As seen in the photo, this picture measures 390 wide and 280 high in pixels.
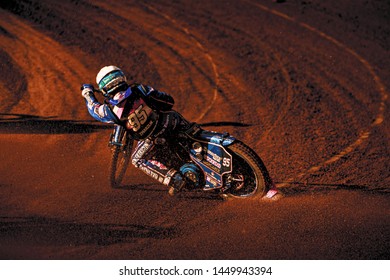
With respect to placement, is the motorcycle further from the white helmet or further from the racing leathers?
the white helmet

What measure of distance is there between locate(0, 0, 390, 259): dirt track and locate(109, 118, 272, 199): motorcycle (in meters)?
0.30

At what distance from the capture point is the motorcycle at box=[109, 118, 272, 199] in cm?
679

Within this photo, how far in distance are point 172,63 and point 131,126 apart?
22.1ft

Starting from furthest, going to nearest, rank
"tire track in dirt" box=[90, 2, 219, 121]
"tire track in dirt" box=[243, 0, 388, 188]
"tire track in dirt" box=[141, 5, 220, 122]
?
"tire track in dirt" box=[90, 2, 219, 121] → "tire track in dirt" box=[141, 5, 220, 122] → "tire track in dirt" box=[243, 0, 388, 188]

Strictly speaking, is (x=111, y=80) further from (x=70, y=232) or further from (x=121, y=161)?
(x=70, y=232)

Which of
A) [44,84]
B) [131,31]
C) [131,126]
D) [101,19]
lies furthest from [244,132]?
[101,19]

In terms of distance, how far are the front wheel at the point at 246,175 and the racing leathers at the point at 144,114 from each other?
31.6 inches

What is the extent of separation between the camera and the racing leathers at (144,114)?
269 inches

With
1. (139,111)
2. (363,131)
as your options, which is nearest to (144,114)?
(139,111)

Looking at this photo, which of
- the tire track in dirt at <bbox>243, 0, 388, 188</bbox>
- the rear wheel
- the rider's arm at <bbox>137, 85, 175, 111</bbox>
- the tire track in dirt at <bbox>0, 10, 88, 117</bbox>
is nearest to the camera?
the rider's arm at <bbox>137, 85, 175, 111</bbox>

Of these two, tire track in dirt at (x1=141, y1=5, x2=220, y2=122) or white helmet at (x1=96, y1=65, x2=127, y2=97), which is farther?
tire track in dirt at (x1=141, y1=5, x2=220, y2=122)

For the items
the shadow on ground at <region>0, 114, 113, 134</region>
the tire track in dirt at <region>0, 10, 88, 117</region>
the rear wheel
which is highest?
the tire track in dirt at <region>0, 10, 88, 117</region>

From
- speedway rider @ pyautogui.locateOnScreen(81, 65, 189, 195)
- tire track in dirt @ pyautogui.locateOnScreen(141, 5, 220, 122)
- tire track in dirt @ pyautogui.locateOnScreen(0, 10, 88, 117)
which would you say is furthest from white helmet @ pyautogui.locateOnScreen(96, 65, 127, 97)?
tire track in dirt @ pyautogui.locateOnScreen(0, 10, 88, 117)

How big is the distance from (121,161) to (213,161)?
1830 millimetres
